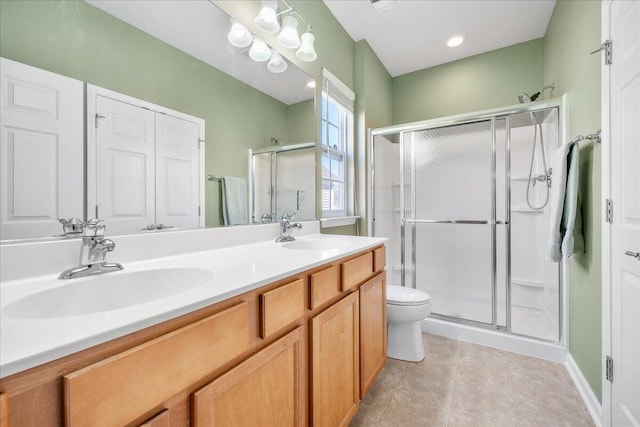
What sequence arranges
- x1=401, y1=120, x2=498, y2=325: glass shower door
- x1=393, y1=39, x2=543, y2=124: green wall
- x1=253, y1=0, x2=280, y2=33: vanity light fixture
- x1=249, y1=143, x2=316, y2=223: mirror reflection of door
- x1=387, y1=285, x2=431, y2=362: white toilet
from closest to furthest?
1. x1=253, y1=0, x2=280, y2=33: vanity light fixture
2. x1=249, y1=143, x2=316, y2=223: mirror reflection of door
3. x1=387, y1=285, x2=431, y2=362: white toilet
4. x1=401, y1=120, x2=498, y2=325: glass shower door
5. x1=393, y1=39, x2=543, y2=124: green wall

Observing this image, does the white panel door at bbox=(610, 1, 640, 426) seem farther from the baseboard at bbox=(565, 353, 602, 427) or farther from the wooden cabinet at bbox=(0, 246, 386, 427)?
the wooden cabinet at bbox=(0, 246, 386, 427)

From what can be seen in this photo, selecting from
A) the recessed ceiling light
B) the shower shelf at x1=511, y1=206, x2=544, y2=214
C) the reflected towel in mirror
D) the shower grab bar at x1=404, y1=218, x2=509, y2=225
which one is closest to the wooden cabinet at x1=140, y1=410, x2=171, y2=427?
the reflected towel in mirror

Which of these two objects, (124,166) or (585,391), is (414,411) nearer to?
(585,391)

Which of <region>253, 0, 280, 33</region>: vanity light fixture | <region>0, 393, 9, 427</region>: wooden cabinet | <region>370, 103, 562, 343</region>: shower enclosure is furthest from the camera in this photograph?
<region>370, 103, 562, 343</region>: shower enclosure

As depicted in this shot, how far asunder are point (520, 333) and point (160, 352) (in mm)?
2468

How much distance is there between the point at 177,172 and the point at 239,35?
0.84 m

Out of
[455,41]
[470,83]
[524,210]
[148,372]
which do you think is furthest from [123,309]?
[470,83]

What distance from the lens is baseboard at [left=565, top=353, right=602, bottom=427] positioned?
1.34m

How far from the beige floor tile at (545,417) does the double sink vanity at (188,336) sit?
32.0 inches

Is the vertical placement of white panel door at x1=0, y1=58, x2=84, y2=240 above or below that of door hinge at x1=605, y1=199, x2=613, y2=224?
above

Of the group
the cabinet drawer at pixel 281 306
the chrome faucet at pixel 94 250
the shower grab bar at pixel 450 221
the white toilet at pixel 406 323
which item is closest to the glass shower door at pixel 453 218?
the shower grab bar at pixel 450 221

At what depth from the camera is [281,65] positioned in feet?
Answer: 5.61

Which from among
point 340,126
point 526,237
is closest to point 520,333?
point 526,237

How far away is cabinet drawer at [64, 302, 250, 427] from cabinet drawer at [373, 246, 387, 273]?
101 centimetres
